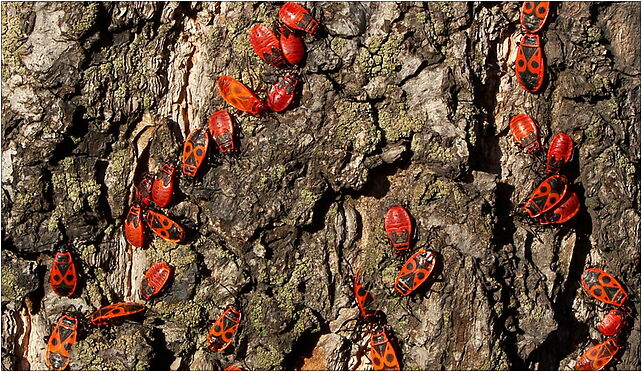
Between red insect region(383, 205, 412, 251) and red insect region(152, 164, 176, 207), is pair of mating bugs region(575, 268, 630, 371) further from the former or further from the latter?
red insect region(152, 164, 176, 207)

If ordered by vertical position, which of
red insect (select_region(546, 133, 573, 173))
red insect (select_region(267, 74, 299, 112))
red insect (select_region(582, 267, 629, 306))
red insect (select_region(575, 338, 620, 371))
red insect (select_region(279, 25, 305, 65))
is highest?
red insect (select_region(279, 25, 305, 65))

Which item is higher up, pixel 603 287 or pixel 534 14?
pixel 534 14

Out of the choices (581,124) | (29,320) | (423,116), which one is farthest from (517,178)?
(29,320)

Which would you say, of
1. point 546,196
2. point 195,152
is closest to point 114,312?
point 195,152

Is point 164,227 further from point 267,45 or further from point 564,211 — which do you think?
point 564,211

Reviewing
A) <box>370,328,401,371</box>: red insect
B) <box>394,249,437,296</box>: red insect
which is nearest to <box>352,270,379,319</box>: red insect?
<box>370,328,401,371</box>: red insect

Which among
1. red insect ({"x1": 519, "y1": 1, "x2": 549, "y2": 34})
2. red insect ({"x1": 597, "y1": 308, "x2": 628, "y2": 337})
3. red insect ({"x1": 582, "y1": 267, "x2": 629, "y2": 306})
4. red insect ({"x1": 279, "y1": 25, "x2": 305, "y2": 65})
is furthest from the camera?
red insect ({"x1": 597, "y1": 308, "x2": 628, "y2": 337})

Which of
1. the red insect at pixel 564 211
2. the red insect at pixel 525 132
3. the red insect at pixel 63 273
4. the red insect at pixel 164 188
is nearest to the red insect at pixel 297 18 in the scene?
the red insect at pixel 164 188
